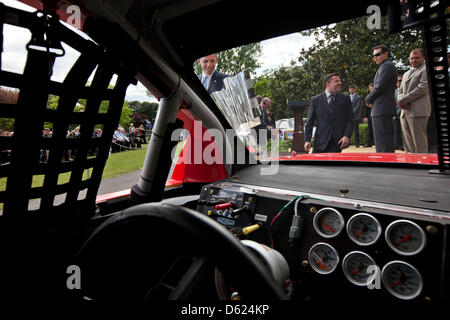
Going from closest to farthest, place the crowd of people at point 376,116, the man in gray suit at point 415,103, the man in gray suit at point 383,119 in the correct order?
the man in gray suit at point 415,103
the crowd of people at point 376,116
the man in gray suit at point 383,119

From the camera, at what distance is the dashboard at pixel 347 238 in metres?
0.98

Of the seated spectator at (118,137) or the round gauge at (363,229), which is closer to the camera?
the round gauge at (363,229)

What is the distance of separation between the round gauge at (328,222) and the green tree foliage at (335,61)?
931 mm

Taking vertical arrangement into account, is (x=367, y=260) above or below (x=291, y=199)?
below

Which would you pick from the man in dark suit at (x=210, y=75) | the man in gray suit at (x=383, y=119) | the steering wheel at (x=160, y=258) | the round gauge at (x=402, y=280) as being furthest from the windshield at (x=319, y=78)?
the steering wheel at (x=160, y=258)

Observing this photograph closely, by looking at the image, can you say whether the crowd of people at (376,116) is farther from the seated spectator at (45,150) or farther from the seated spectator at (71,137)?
the seated spectator at (45,150)

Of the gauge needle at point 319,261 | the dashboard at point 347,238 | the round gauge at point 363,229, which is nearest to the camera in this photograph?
the dashboard at point 347,238

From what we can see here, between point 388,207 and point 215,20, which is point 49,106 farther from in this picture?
point 388,207

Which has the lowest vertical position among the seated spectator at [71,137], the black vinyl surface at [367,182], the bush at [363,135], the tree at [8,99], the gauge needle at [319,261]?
the gauge needle at [319,261]

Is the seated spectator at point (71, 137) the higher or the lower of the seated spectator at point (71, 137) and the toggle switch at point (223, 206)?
the higher

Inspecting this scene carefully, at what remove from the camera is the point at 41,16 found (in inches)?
40.9
